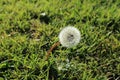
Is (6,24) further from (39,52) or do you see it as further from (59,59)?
(59,59)

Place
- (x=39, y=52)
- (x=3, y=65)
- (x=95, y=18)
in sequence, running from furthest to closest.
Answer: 1. (x=95, y=18)
2. (x=39, y=52)
3. (x=3, y=65)

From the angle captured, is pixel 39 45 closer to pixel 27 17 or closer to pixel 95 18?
pixel 27 17

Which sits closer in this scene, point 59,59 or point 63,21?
point 59,59

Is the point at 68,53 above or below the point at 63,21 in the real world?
below

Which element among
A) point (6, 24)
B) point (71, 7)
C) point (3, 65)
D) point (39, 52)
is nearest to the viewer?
point (3, 65)

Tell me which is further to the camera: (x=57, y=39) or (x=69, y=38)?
(x=57, y=39)

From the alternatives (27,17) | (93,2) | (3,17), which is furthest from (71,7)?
(3,17)

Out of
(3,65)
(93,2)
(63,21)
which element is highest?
(93,2)
